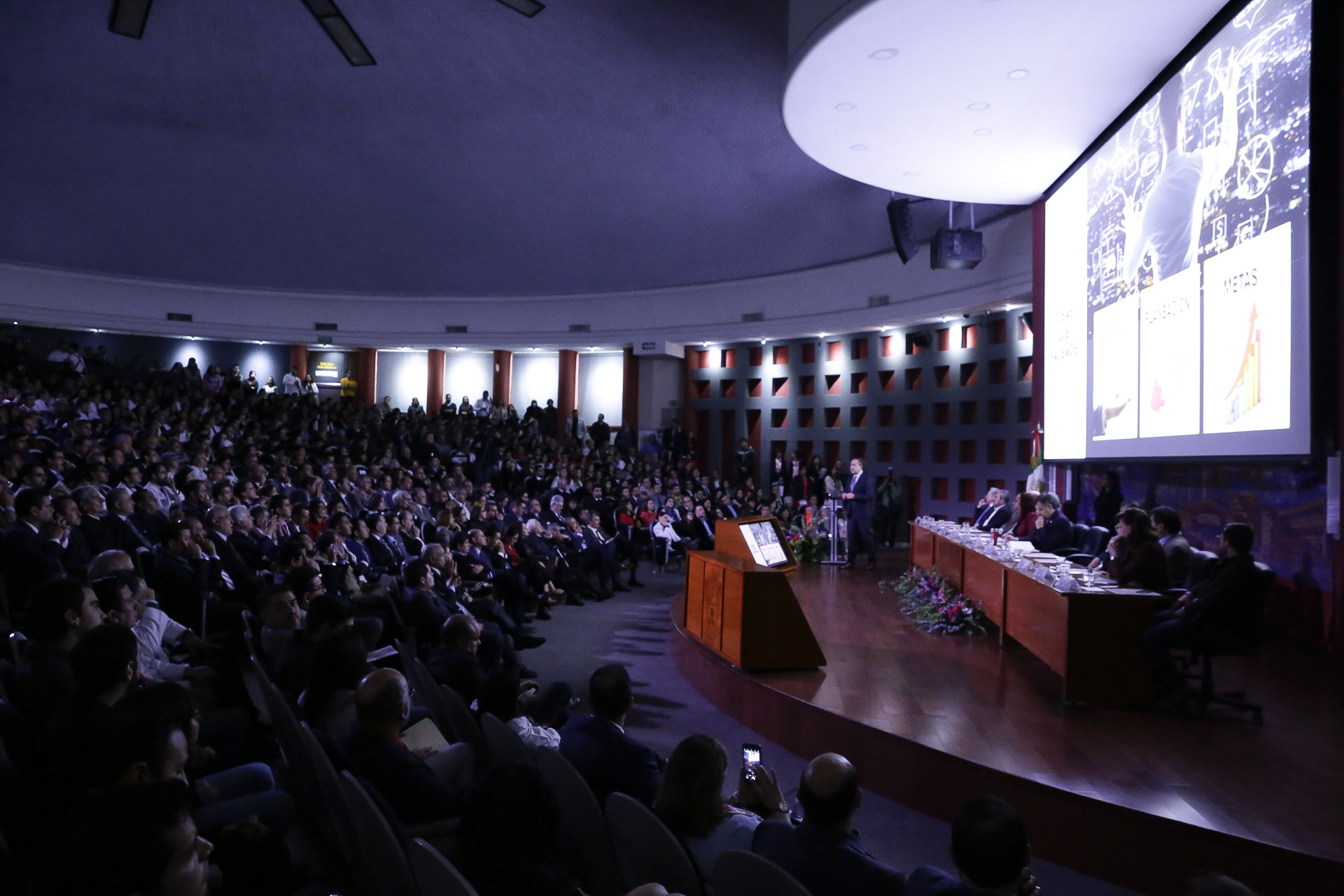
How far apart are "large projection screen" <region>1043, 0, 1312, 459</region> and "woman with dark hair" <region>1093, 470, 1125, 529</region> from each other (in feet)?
0.94

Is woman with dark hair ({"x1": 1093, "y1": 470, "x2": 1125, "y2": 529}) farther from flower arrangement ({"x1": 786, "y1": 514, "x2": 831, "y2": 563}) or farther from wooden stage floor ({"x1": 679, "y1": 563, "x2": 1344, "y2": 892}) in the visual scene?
flower arrangement ({"x1": 786, "y1": 514, "x2": 831, "y2": 563})

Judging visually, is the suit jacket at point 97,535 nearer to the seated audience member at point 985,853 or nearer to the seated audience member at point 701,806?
the seated audience member at point 701,806

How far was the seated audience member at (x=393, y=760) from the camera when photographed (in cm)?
229

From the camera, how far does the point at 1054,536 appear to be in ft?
21.2

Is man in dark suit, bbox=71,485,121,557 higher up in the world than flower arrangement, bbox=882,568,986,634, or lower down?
higher up

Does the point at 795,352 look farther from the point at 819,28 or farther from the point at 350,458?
the point at 819,28

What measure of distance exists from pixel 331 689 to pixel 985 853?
6.71 ft

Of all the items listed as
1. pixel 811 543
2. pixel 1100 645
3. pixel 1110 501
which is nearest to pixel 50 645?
pixel 1100 645

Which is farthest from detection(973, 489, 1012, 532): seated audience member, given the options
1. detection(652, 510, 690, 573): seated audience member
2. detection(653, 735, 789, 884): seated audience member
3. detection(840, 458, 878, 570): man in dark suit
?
detection(653, 735, 789, 884): seated audience member

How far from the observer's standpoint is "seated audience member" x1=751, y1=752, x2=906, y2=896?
178 cm

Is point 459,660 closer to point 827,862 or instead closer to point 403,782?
point 403,782

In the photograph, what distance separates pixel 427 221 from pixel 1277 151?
11666 mm

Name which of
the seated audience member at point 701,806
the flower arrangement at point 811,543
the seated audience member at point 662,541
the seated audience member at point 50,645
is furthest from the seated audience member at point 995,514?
the seated audience member at point 50,645

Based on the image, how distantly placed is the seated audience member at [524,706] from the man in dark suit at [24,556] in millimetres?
2785
